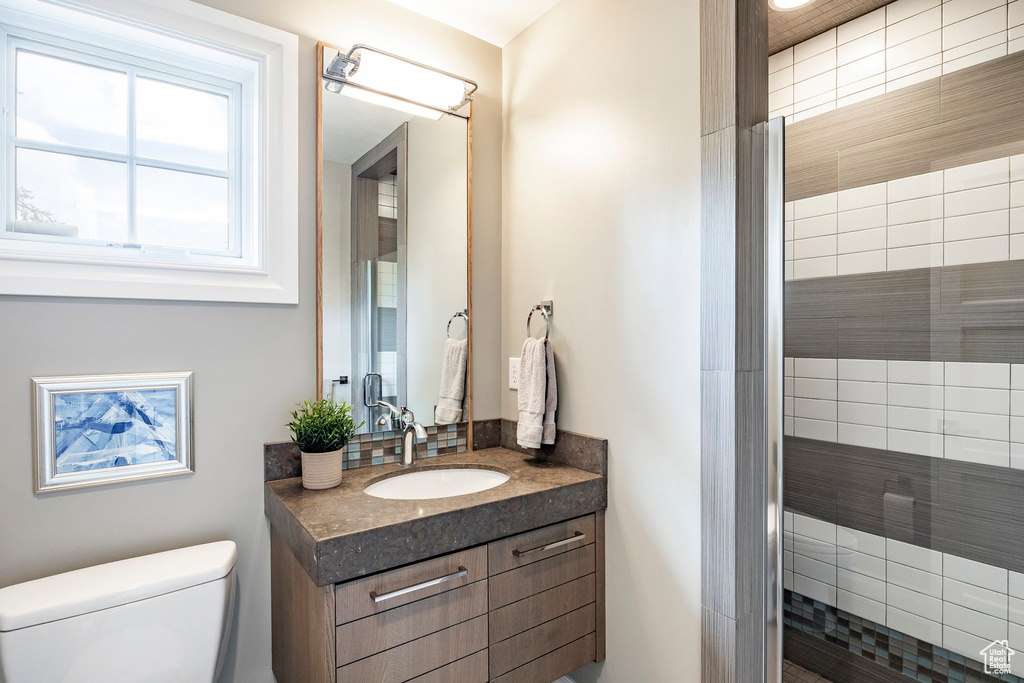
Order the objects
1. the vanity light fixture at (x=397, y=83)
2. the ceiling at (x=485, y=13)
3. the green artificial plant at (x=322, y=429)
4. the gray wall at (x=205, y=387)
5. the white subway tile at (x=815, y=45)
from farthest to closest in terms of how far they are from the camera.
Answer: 1. the ceiling at (x=485, y=13)
2. the vanity light fixture at (x=397, y=83)
3. the green artificial plant at (x=322, y=429)
4. the white subway tile at (x=815, y=45)
5. the gray wall at (x=205, y=387)

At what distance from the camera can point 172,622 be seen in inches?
47.6

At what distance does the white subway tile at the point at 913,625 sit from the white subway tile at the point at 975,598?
8cm

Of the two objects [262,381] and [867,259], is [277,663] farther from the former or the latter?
[867,259]

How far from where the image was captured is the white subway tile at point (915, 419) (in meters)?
1.13

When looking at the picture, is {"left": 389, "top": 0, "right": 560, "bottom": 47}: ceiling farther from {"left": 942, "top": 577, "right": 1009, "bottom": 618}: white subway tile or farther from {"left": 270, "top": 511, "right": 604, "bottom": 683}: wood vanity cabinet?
{"left": 942, "top": 577, "right": 1009, "bottom": 618}: white subway tile

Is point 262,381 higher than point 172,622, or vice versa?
point 262,381

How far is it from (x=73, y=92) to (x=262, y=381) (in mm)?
925

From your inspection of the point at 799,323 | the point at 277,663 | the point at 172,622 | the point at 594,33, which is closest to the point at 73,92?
the point at 172,622

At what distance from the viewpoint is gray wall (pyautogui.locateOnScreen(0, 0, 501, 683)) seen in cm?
126

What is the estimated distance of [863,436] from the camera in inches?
49.4

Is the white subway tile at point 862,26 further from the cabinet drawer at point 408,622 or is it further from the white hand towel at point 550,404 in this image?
the cabinet drawer at point 408,622

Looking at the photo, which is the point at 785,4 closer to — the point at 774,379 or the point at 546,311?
the point at 774,379

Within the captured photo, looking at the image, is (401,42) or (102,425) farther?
(401,42)

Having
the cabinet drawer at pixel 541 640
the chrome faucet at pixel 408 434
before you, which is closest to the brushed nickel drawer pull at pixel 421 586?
the cabinet drawer at pixel 541 640
